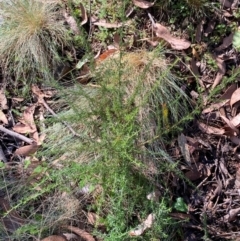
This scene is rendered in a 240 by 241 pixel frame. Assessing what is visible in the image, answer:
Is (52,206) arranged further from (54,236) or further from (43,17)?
(43,17)

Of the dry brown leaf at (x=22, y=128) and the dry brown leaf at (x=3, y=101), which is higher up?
the dry brown leaf at (x=3, y=101)

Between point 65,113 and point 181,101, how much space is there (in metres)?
0.67

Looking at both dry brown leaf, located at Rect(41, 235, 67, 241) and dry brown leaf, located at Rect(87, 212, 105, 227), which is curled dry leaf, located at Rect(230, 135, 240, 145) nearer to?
dry brown leaf, located at Rect(87, 212, 105, 227)

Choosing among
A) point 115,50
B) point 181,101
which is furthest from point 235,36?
point 115,50

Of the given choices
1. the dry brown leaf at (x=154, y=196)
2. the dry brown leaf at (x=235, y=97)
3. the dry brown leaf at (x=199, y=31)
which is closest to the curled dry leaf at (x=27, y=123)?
the dry brown leaf at (x=154, y=196)

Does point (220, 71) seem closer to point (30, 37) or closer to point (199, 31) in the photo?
point (199, 31)

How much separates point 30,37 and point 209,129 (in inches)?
45.7

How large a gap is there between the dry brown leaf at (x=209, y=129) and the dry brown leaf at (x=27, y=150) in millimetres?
948

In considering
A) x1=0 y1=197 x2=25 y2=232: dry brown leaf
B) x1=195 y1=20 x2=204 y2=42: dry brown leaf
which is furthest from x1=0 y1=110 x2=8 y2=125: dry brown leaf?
x1=195 y1=20 x2=204 y2=42: dry brown leaf

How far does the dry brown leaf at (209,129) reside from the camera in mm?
3189

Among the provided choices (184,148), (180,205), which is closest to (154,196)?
(180,205)

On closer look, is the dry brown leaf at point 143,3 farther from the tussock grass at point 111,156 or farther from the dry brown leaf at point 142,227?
the dry brown leaf at point 142,227

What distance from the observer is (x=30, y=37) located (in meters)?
3.26

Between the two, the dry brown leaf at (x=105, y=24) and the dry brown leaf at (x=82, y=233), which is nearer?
the dry brown leaf at (x=82, y=233)
